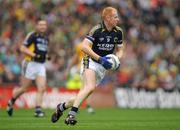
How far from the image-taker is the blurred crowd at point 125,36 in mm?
28359

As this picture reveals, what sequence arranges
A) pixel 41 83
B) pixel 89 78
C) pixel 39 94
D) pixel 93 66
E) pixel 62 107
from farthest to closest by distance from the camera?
pixel 41 83 < pixel 39 94 < pixel 62 107 < pixel 93 66 < pixel 89 78

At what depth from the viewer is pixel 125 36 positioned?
105 feet

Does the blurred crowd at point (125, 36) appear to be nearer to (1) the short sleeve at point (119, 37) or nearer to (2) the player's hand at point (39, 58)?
(2) the player's hand at point (39, 58)

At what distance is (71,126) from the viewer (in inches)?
573

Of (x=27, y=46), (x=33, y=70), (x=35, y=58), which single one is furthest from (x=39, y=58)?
(x=27, y=46)

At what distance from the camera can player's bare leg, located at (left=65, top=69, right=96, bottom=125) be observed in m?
14.3

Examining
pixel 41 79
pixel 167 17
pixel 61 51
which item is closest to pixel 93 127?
pixel 41 79

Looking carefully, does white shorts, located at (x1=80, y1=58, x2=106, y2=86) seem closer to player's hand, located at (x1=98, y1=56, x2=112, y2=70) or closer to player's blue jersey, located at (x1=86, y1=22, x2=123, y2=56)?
player's blue jersey, located at (x1=86, y1=22, x2=123, y2=56)

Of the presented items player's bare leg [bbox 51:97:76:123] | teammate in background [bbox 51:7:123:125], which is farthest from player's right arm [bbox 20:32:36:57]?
teammate in background [bbox 51:7:123:125]

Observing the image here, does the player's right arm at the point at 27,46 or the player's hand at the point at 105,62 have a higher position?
the player's right arm at the point at 27,46

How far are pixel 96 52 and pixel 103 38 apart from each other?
38 centimetres

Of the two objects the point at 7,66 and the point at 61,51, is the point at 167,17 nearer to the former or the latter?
the point at 61,51

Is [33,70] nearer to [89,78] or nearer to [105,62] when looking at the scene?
[89,78]

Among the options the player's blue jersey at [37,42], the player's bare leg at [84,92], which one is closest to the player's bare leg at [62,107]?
→ the player's bare leg at [84,92]
